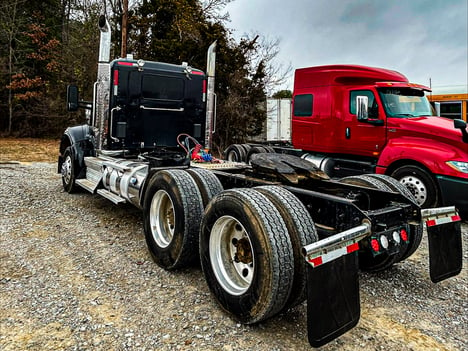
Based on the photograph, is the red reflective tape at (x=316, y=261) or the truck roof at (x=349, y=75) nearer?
Result: the red reflective tape at (x=316, y=261)

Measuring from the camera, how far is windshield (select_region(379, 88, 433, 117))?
7184 millimetres

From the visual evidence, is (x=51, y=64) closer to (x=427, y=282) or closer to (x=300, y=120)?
(x=300, y=120)

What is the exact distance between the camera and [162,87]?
6191 mm

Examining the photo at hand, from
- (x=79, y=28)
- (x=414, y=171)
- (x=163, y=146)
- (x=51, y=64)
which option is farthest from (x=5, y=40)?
(x=414, y=171)

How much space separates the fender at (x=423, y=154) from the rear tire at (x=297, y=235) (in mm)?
4251

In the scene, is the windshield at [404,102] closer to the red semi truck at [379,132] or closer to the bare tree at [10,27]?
the red semi truck at [379,132]

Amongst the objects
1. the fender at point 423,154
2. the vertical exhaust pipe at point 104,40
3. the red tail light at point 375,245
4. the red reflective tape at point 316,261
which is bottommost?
the red reflective tape at point 316,261

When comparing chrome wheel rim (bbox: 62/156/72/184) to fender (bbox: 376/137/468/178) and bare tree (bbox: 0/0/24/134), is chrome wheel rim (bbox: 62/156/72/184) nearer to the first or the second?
fender (bbox: 376/137/468/178)

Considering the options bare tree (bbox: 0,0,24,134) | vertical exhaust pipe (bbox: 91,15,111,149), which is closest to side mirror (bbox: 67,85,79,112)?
vertical exhaust pipe (bbox: 91,15,111,149)

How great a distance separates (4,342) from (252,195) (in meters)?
1.91

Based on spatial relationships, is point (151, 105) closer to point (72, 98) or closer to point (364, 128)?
point (72, 98)

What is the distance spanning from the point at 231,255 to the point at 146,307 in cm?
79

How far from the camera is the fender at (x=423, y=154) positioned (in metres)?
5.80

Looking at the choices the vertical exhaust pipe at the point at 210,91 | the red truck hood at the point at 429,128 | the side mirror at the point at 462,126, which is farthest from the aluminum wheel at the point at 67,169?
the side mirror at the point at 462,126
